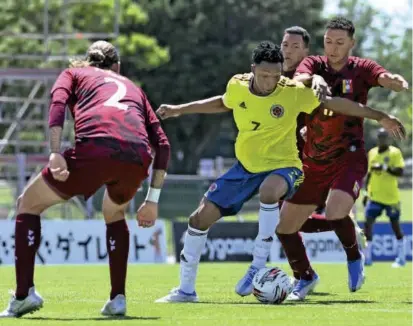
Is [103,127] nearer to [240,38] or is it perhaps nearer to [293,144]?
[293,144]

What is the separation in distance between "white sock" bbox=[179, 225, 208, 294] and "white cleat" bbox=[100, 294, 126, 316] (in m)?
1.67

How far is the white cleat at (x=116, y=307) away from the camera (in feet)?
31.7

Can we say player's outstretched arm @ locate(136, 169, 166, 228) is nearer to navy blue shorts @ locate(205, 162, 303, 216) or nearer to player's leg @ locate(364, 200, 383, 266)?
navy blue shorts @ locate(205, 162, 303, 216)

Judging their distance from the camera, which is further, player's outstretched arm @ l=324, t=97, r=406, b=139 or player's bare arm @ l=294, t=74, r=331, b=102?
player's outstretched arm @ l=324, t=97, r=406, b=139

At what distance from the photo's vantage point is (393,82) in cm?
1143

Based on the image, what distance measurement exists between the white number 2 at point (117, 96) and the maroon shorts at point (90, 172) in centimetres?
41

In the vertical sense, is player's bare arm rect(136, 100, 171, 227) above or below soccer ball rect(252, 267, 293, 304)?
above

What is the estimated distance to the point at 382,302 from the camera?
1159 centimetres

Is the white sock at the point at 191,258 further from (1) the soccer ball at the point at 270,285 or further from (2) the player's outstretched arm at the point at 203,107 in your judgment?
(2) the player's outstretched arm at the point at 203,107

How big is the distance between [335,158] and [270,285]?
1.95 metres

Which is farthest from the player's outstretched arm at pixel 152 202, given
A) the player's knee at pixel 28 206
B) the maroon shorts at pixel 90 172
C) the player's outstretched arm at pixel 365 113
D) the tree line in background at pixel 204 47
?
the tree line in background at pixel 204 47

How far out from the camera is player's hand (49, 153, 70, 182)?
914cm

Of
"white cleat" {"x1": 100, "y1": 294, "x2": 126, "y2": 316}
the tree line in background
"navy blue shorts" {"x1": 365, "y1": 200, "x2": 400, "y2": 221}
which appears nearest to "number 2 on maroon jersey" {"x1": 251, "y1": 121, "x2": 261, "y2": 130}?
"white cleat" {"x1": 100, "y1": 294, "x2": 126, "y2": 316}

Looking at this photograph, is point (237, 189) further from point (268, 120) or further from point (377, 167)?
point (377, 167)
